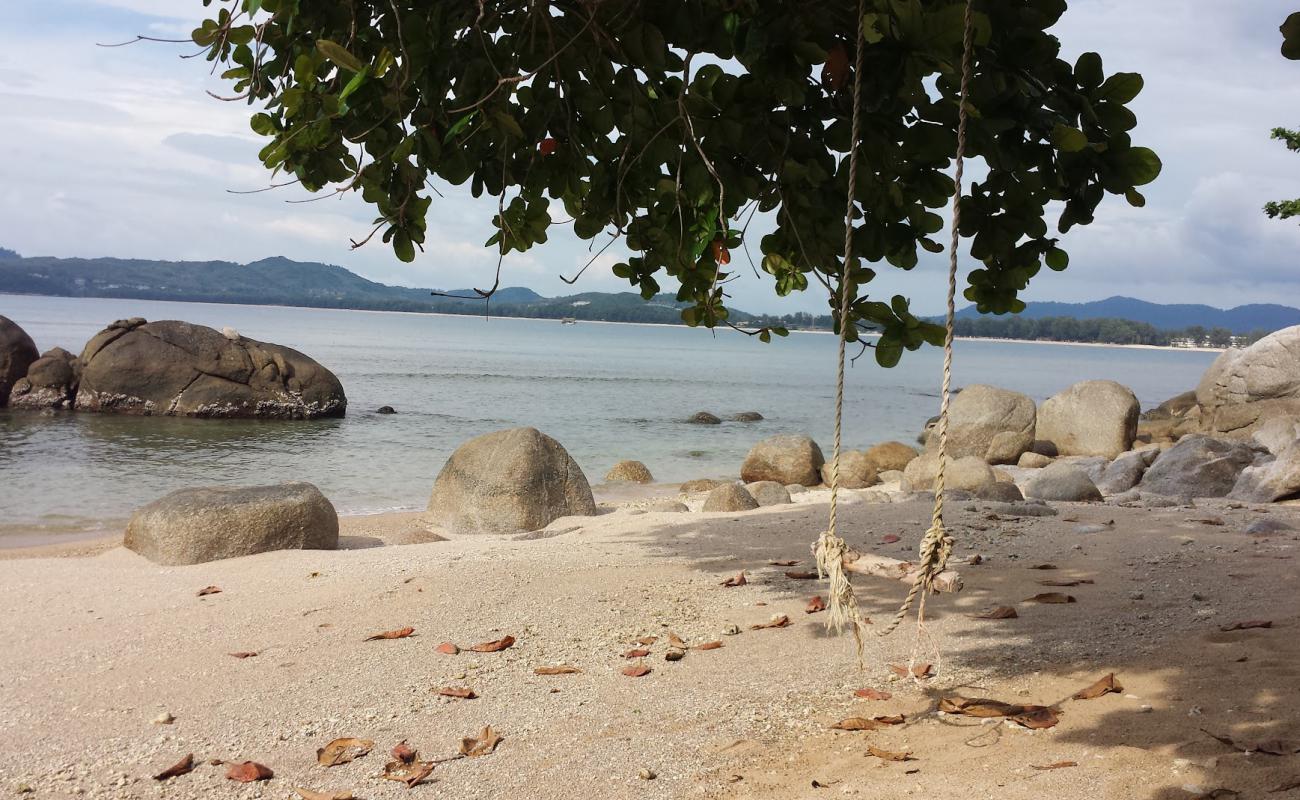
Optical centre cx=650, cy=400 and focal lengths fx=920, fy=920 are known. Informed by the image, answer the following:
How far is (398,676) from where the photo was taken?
13.6ft

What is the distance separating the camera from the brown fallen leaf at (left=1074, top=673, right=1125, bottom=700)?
3460 millimetres

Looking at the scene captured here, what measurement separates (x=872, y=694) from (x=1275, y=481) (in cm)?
792

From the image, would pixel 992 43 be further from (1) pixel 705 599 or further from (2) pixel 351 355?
(2) pixel 351 355

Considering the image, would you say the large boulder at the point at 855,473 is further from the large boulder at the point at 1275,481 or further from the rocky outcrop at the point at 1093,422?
the large boulder at the point at 1275,481

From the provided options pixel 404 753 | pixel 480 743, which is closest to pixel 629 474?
pixel 480 743

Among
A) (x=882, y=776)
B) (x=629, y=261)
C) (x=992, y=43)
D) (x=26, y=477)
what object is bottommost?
(x=26, y=477)

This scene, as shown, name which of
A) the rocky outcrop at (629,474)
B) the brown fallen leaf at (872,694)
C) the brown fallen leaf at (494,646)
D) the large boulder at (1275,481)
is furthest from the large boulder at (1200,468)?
the brown fallen leaf at (494,646)

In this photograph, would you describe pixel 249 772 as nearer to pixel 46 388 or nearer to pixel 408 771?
pixel 408 771

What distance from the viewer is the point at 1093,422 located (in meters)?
18.5

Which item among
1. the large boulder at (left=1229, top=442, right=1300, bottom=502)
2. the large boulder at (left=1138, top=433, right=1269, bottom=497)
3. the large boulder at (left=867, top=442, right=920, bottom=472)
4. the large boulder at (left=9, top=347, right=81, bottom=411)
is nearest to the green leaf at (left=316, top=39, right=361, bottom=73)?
the large boulder at (left=1229, top=442, right=1300, bottom=502)

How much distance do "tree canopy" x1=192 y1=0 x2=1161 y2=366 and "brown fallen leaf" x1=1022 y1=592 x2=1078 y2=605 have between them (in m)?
1.81

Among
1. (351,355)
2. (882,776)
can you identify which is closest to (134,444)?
(882,776)

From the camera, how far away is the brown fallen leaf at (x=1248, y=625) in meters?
4.10

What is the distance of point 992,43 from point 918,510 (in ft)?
17.9
